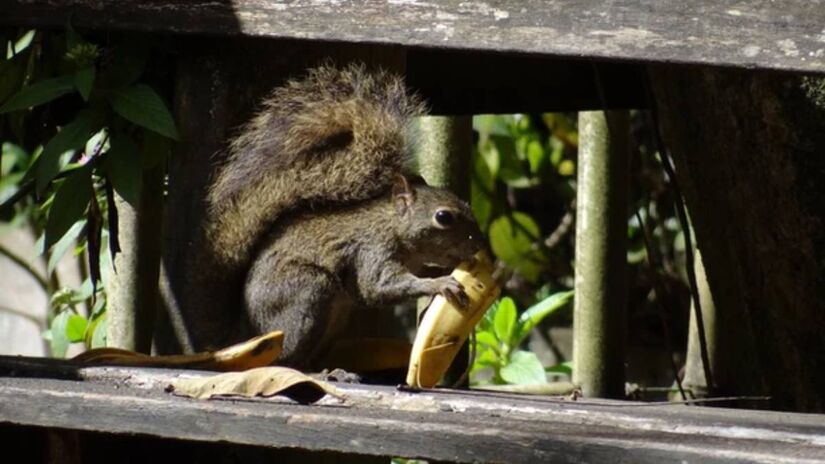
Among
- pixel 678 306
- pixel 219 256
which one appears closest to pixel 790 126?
pixel 219 256

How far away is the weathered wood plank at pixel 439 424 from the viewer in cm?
169

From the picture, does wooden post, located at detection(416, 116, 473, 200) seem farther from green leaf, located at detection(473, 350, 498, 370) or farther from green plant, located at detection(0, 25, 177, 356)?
→ green plant, located at detection(0, 25, 177, 356)

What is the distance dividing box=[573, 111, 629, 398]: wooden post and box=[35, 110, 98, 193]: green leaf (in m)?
1.45

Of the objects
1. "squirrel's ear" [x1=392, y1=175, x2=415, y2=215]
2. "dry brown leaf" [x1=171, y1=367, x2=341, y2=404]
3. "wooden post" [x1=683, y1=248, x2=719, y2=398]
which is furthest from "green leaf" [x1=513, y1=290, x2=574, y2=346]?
"dry brown leaf" [x1=171, y1=367, x2=341, y2=404]

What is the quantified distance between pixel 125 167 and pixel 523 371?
4.73ft

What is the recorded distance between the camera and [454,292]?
99.0 inches

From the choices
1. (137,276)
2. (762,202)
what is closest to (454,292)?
(762,202)

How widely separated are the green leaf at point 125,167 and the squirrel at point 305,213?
0.13 metres

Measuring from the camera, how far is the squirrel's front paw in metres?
2.49

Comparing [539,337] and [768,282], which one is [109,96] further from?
[539,337]

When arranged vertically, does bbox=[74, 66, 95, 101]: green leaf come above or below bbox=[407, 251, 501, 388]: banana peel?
above

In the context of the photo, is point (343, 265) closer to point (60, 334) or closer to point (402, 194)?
point (402, 194)

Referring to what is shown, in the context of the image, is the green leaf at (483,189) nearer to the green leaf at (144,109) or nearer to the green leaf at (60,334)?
the green leaf at (60,334)

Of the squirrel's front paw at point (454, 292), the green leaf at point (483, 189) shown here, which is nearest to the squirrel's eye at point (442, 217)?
the squirrel's front paw at point (454, 292)
